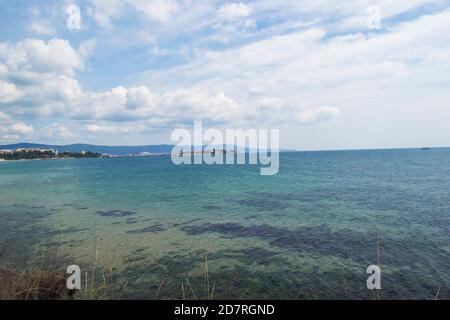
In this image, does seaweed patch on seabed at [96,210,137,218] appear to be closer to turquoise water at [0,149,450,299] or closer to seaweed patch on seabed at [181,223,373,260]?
turquoise water at [0,149,450,299]

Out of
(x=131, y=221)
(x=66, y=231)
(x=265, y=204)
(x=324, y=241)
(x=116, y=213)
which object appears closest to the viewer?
(x=324, y=241)

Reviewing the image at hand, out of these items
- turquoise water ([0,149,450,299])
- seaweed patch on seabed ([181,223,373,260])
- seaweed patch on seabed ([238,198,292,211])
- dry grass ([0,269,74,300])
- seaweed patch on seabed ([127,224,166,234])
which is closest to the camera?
dry grass ([0,269,74,300])

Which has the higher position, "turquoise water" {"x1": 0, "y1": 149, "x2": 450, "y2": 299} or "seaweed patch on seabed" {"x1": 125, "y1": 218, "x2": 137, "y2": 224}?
"turquoise water" {"x1": 0, "y1": 149, "x2": 450, "y2": 299}

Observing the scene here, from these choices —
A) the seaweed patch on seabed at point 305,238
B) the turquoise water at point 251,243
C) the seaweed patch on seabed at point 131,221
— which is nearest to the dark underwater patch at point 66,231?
the turquoise water at point 251,243

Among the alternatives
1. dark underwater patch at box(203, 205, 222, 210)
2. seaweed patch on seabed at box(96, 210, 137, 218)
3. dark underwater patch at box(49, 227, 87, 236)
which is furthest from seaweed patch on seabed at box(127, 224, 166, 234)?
dark underwater patch at box(203, 205, 222, 210)

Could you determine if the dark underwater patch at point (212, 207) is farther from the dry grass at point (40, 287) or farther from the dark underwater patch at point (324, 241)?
the dry grass at point (40, 287)

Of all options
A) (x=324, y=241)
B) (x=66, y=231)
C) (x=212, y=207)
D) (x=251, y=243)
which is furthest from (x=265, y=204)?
(x=66, y=231)

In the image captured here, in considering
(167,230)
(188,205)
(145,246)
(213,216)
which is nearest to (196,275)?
(145,246)

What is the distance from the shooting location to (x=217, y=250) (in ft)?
61.3

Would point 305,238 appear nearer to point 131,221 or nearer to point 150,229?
point 150,229

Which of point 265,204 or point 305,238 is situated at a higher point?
point 305,238

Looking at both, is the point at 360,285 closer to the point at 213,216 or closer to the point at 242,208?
the point at 213,216

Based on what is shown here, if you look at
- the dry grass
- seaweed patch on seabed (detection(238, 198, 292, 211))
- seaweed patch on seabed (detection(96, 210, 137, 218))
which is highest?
the dry grass

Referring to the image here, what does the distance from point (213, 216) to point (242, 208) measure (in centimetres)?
501
